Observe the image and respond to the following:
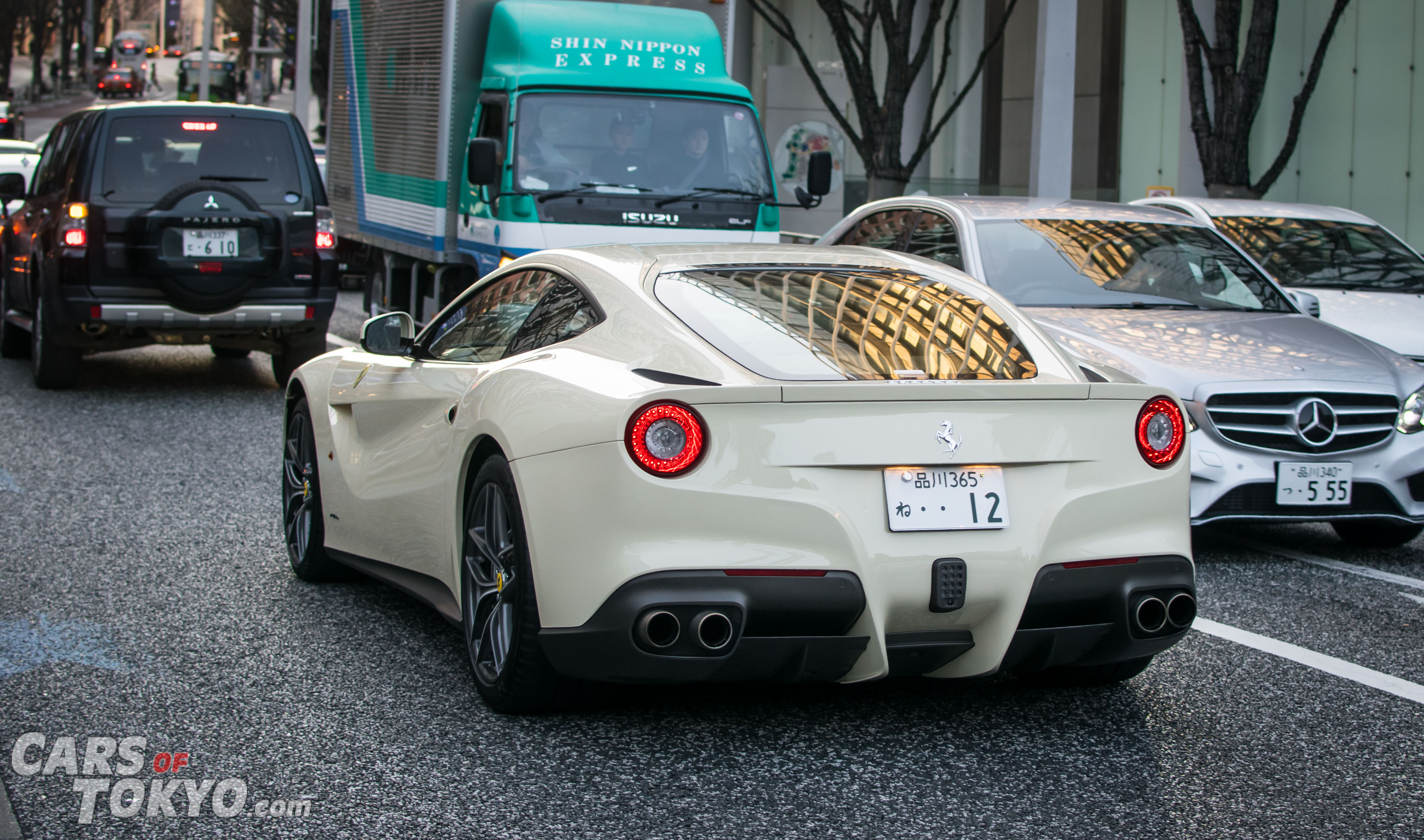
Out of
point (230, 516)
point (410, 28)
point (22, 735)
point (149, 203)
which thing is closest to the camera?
point (22, 735)

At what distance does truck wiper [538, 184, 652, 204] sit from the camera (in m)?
11.5

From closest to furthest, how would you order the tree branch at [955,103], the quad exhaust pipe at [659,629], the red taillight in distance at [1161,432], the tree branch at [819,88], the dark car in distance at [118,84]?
1. the quad exhaust pipe at [659,629]
2. the red taillight in distance at [1161,432]
3. the tree branch at [955,103]
4. the tree branch at [819,88]
5. the dark car in distance at [118,84]

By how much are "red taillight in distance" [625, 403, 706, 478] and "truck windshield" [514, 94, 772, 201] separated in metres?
7.78

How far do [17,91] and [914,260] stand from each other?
90.5 meters

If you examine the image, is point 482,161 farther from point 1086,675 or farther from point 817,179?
point 1086,675

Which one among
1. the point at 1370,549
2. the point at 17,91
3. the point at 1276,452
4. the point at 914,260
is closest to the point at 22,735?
the point at 914,260

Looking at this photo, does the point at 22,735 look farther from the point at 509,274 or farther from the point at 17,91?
the point at 17,91

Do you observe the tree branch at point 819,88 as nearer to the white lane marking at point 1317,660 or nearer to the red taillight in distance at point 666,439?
the white lane marking at point 1317,660

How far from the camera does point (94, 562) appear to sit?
6.39 metres

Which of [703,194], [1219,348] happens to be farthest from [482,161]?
[1219,348]

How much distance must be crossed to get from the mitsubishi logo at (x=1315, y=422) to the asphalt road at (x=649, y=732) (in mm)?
592

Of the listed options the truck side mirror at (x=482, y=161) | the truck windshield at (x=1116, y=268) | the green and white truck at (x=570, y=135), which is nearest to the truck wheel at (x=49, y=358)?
the green and white truck at (x=570, y=135)

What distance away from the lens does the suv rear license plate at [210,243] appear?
1098cm

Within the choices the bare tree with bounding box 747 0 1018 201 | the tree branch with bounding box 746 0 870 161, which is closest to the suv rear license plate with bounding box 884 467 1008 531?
the bare tree with bounding box 747 0 1018 201
